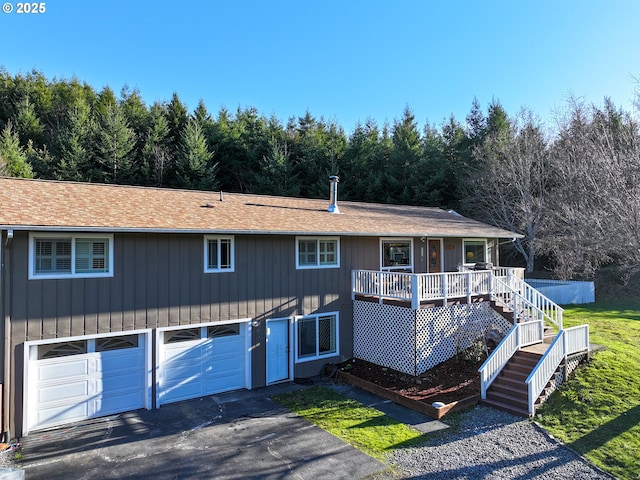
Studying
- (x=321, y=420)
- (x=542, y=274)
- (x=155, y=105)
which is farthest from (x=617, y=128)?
(x=155, y=105)

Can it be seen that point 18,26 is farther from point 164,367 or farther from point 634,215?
point 634,215

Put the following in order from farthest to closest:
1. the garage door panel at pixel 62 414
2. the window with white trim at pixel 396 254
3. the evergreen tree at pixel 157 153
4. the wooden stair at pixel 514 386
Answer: the evergreen tree at pixel 157 153, the window with white trim at pixel 396 254, the wooden stair at pixel 514 386, the garage door panel at pixel 62 414

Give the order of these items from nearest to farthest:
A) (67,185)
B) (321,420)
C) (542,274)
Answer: (321,420) → (67,185) → (542,274)

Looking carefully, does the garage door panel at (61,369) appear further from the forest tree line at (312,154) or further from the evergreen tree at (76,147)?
the evergreen tree at (76,147)

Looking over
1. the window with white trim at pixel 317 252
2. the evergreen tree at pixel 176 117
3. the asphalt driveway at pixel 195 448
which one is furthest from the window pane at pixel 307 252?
the evergreen tree at pixel 176 117

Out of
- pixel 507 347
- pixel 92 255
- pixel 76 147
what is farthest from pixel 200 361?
pixel 76 147

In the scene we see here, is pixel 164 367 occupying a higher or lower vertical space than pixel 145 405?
higher

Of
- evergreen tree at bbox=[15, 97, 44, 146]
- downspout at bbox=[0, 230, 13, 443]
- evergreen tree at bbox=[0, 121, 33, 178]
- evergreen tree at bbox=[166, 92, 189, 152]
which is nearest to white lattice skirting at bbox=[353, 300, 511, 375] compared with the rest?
downspout at bbox=[0, 230, 13, 443]
